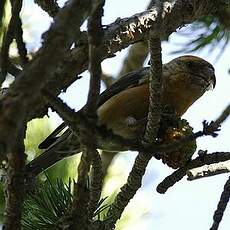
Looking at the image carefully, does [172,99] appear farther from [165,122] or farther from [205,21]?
[165,122]

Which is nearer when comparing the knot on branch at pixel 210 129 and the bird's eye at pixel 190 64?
the knot on branch at pixel 210 129

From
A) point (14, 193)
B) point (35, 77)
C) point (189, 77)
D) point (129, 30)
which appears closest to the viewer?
point (35, 77)

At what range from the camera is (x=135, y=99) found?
122 inches

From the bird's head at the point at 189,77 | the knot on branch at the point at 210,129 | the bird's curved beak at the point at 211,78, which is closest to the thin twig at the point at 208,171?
the knot on branch at the point at 210,129

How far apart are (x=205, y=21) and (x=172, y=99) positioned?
0.45 meters

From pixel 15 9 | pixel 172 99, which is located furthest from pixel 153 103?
pixel 172 99

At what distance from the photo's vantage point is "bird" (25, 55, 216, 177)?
119 inches

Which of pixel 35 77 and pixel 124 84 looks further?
pixel 124 84

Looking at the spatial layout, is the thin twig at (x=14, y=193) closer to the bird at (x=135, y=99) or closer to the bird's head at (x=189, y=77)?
the bird at (x=135, y=99)

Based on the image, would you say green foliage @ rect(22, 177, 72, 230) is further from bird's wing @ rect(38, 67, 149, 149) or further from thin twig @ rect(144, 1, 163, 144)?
bird's wing @ rect(38, 67, 149, 149)

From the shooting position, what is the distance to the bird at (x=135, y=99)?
302cm

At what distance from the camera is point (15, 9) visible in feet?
3.88

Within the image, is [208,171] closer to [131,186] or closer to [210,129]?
[131,186]

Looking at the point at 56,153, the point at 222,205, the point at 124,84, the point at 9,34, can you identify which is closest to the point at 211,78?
the point at 124,84
